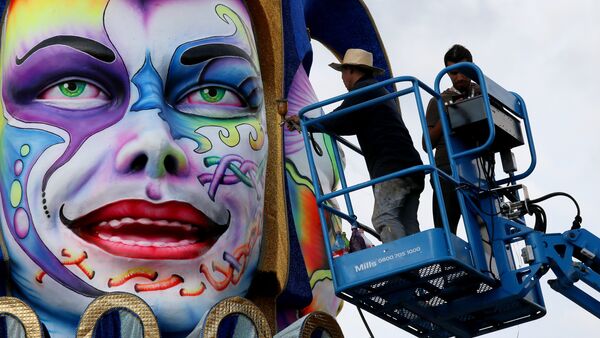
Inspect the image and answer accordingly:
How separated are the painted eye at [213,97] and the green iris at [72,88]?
1.31m

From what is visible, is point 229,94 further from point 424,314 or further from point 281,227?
point 424,314

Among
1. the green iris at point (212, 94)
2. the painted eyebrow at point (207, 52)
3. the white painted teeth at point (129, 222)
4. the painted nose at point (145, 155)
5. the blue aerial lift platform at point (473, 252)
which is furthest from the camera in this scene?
the green iris at point (212, 94)

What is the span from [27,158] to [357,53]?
15.6 ft

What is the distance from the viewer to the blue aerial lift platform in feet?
56.2

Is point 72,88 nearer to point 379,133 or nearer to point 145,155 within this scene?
point 145,155

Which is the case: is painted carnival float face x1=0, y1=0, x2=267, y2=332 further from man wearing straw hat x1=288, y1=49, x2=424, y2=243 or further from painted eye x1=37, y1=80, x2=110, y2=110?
man wearing straw hat x1=288, y1=49, x2=424, y2=243

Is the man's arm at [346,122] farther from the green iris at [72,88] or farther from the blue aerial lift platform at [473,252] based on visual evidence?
the green iris at [72,88]

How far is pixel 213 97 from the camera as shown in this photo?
21.8 meters

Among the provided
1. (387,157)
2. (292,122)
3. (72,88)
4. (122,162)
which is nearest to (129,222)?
(122,162)

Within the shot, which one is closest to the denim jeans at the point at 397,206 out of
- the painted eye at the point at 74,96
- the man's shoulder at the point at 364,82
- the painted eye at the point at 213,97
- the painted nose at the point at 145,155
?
the man's shoulder at the point at 364,82

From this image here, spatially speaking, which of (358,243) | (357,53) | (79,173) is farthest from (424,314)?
(79,173)

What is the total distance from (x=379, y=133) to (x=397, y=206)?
818 mm

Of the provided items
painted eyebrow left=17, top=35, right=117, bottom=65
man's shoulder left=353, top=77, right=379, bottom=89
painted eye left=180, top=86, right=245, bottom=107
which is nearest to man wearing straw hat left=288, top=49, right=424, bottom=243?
man's shoulder left=353, top=77, right=379, bottom=89

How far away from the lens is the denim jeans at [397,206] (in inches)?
696
